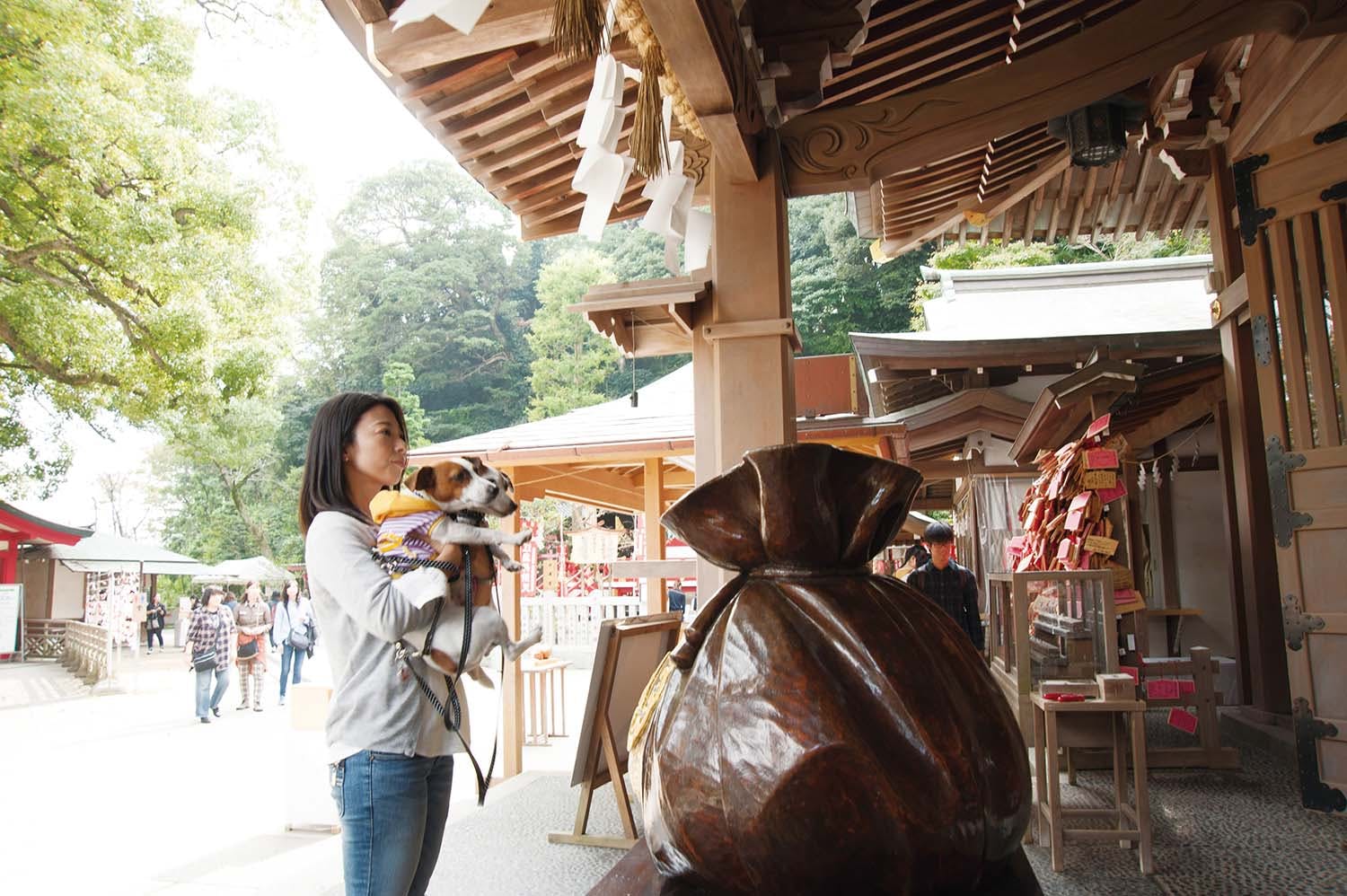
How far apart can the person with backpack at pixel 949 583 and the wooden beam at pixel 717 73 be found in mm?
3196

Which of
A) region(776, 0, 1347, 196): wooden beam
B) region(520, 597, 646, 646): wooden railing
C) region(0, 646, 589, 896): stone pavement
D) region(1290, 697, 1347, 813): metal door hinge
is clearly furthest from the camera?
region(520, 597, 646, 646): wooden railing

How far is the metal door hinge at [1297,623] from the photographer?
3.53 m

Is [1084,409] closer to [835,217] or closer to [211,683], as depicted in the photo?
[211,683]

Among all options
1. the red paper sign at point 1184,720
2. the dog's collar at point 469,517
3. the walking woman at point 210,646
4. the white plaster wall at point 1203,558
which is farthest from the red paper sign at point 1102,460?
the walking woman at point 210,646

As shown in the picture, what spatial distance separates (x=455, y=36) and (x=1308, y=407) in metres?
3.82

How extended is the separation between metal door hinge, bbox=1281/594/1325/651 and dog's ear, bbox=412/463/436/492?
12.2 feet

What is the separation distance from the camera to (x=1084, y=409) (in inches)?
184

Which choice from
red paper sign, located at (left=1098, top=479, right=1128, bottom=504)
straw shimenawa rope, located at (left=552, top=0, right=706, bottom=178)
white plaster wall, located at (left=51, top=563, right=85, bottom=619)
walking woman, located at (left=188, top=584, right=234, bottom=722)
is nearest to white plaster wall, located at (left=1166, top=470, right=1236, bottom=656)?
red paper sign, located at (left=1098, top=479, right=1128, bottom=504)

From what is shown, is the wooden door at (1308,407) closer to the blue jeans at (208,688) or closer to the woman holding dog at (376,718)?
the woman holding dog at (376,718)

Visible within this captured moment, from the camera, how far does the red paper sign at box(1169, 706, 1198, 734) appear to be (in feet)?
14.4

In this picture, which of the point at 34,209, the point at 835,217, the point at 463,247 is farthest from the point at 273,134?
the point at 463,247

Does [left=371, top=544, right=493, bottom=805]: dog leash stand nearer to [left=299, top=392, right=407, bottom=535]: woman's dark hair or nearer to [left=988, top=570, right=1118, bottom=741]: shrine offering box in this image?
[left=299, top=392, right=407, bottom=535]: woman's dark hair

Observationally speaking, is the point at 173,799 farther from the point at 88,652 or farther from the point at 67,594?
the point at 67,594

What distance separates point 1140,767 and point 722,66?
3081mm
